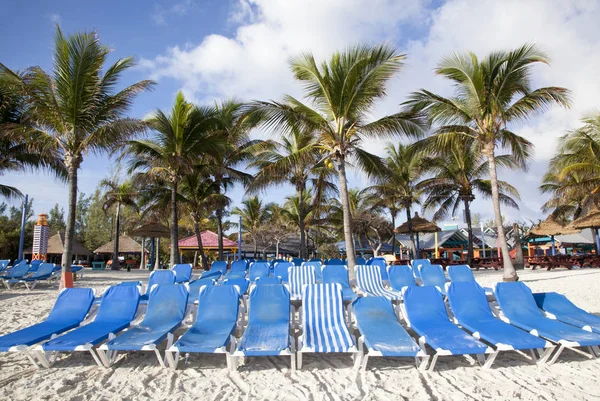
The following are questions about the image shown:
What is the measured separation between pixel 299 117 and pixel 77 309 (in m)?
6.32

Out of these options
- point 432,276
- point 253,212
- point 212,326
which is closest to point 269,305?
point 212,326

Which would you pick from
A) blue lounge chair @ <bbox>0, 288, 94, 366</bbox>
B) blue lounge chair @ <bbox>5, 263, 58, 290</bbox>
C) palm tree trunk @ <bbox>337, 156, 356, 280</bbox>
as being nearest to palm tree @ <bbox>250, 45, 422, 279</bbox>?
palm tree trunk @ <bbox>337, 156, 356, 280</bbox>

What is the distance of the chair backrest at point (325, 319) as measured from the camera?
380 centimetres

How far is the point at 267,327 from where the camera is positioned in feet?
14.5

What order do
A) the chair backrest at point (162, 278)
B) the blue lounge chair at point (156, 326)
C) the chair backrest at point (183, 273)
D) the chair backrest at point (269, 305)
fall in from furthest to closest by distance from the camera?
the chair backrest at point (183, 273)
the chair backrest at point (162, 278)
the chair backrest at point (269, 305)
the blue lounge chair at point (156, 326)

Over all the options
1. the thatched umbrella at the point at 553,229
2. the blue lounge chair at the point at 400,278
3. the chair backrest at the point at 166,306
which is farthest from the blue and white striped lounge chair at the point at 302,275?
the thatched umbrella at the point at 553,229

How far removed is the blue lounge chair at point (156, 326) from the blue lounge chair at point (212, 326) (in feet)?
0.72

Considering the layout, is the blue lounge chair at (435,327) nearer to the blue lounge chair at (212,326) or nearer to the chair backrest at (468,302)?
the chair backrest at (468,302)

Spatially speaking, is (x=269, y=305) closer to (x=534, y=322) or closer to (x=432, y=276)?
(x=534, y=322)

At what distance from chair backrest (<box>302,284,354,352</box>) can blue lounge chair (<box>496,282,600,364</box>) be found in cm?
212

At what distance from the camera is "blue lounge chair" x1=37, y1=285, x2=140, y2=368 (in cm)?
369

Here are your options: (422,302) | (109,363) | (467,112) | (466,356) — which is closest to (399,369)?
(466,356)

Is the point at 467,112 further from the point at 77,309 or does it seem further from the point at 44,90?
the point at 44,90

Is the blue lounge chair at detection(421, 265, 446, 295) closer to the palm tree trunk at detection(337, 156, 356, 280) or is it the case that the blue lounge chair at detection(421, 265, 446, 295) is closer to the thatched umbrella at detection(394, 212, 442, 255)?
the palm tree trunk at detection(337, 156, 356, 280)
